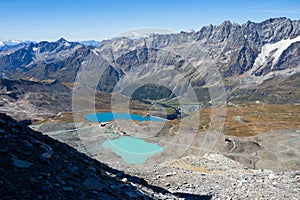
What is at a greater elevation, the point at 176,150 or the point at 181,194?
the point at 181,194

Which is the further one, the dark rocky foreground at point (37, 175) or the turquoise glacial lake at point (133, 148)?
the turquoise glacial lake at point (133, 148)

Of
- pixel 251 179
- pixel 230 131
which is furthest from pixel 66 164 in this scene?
pixel 230 131

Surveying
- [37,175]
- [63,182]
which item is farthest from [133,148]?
[37,175]

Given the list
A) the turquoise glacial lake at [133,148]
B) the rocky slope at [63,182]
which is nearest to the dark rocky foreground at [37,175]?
the rocky slope at [63,182]

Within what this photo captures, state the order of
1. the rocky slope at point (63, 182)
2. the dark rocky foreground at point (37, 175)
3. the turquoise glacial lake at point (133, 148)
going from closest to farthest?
1. the dark rocky foreground at point (37, 175)
2. the rocky slope at point (63, 182)
3. the turquoise glacial lake at point (133, 148)

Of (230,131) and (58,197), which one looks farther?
(230,131)

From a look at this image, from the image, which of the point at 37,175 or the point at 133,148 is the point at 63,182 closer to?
the point at 37,175

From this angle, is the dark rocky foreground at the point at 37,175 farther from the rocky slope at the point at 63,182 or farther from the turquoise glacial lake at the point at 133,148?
the turquoise glacial lake at the point at 133,148

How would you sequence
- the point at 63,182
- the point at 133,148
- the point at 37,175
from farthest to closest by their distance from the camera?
the point at 133,148
the point at 63,182
the point at 37,175

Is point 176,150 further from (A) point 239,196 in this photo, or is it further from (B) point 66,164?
(B) point 66,164
